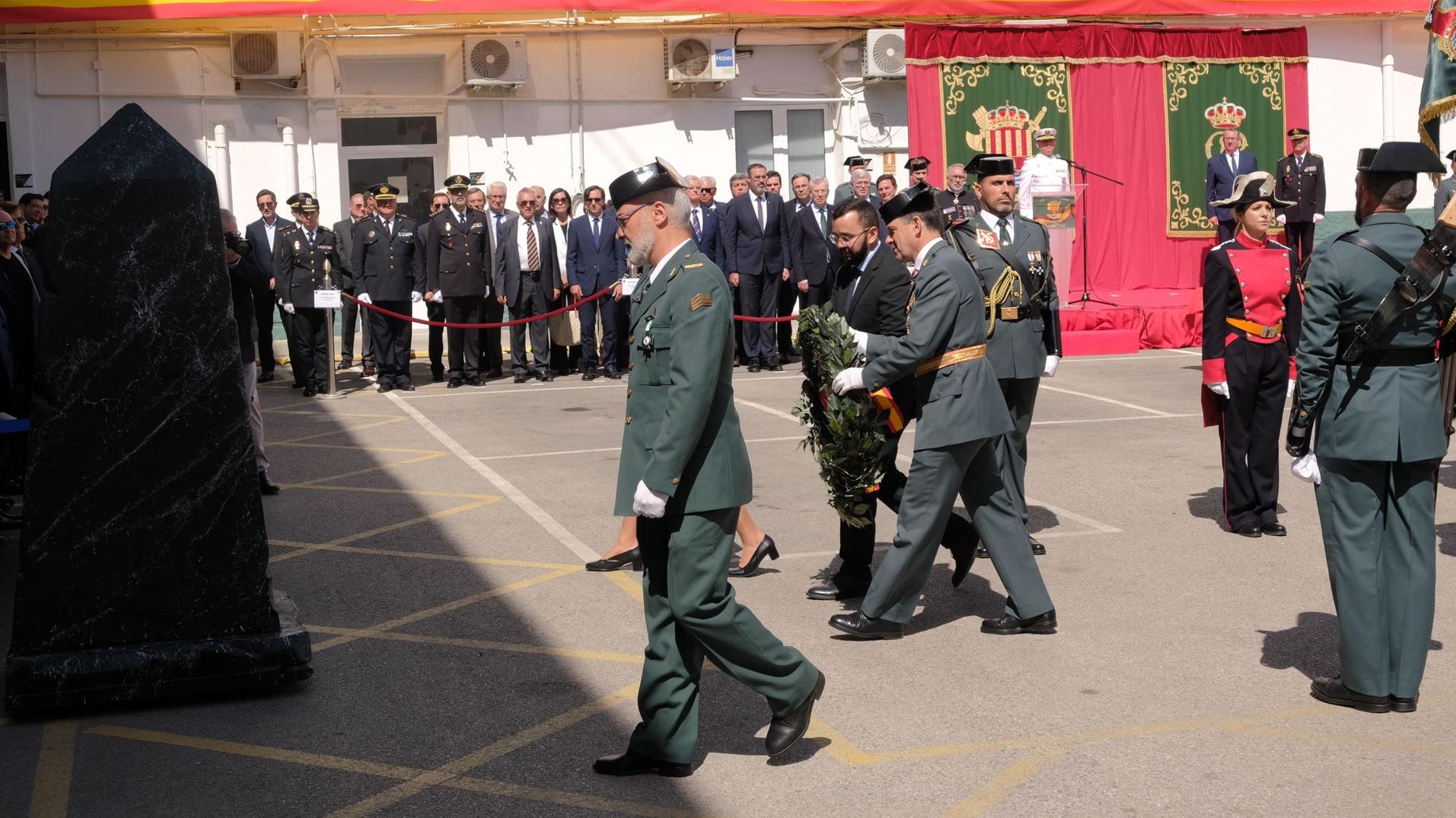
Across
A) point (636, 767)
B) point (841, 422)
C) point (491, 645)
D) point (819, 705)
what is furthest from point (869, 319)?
point (636, 767)

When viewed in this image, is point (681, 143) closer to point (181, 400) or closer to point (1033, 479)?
point (1033, 479)

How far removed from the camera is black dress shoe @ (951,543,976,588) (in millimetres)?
7504

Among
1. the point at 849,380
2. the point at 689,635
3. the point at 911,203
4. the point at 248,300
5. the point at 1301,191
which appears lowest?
the point at 689,635

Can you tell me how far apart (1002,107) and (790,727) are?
16664 mm

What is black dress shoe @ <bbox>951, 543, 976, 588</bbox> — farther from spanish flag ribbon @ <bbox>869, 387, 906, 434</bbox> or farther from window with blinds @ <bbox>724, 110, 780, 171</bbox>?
window with blinds @ <bbox>724, 110, 780, 171</bbox>

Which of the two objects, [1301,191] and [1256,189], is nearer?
[1256,189]

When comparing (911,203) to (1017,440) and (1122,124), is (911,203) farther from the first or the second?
(1122,124)

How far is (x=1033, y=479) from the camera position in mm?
10602

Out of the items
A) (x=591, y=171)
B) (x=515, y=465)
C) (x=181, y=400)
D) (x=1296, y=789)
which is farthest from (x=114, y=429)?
Result: (x=591, y=171)

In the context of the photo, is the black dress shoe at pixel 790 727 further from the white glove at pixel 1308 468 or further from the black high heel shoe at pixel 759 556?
the black high heel shoe at pixel 759 556

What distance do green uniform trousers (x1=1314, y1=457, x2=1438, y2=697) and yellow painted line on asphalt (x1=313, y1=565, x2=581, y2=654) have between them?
12.9ft

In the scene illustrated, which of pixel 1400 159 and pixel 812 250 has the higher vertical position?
pixel 812 250

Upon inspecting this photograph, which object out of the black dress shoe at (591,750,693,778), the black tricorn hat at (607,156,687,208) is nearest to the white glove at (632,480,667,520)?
the black dress shoe at (591,750,693,778)

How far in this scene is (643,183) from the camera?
5156 mm
